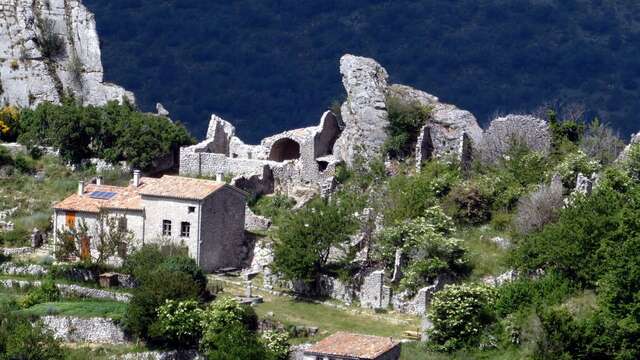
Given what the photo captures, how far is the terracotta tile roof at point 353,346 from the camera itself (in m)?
78.2

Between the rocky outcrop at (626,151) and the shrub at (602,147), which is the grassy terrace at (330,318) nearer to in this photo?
the rocky outcrop at (626,151)

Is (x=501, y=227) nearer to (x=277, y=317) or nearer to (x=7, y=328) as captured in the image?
(x=277, y=317)

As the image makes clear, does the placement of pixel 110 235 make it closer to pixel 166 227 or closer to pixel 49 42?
pixel 166 227

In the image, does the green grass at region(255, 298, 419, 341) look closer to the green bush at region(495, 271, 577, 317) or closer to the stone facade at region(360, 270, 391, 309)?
the stone facade at region(360, 270, 391, 309)

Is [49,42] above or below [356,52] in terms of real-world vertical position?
below

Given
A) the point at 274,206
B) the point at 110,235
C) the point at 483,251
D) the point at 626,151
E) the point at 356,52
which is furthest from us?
the point at 356,52

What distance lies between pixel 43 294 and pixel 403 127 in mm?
18314

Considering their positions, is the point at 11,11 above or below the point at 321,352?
above

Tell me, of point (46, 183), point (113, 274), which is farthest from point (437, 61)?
point (113, 274)

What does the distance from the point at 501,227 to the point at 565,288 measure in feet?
26.6

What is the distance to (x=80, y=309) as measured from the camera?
85.4 m

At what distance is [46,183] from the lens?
9812cm

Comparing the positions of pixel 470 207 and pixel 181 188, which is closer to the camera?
pixel 470 207

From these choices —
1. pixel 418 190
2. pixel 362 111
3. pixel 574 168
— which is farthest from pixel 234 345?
pixel 362 111
